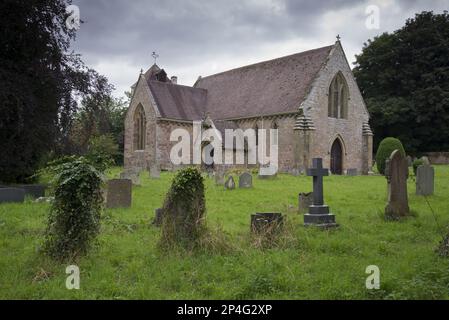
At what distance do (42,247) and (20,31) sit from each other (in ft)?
25.6

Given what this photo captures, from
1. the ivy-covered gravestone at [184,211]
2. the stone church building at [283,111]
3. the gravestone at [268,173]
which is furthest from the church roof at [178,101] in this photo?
the ivy-covered gravestone at [184,211]

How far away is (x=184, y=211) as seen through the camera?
666cm

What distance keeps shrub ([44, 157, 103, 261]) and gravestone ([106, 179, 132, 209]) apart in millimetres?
4929

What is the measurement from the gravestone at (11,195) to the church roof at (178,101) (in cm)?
1901

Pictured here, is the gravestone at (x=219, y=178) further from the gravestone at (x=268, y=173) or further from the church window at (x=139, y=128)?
the church window at (x=139, y=128)

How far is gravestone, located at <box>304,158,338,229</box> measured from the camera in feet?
28.5

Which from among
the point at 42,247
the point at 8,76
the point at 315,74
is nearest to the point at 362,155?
the point at 315,74

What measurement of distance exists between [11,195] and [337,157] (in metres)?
22.4

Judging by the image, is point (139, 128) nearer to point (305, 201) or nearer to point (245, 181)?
point (245, 181)

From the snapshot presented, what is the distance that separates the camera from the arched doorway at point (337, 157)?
2909 cm

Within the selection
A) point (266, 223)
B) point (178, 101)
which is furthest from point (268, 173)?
point (266, 223)

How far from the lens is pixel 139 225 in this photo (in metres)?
8.72

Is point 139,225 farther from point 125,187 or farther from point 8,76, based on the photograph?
point 8,76
